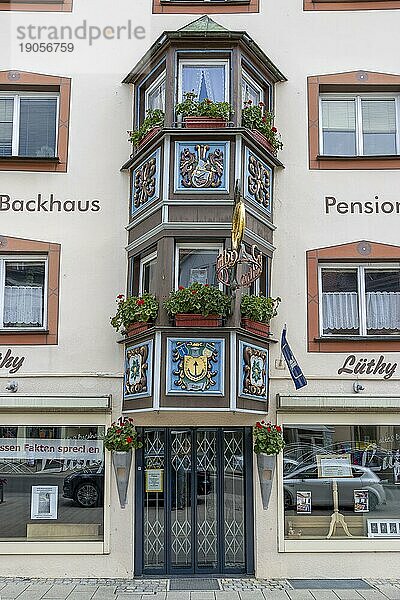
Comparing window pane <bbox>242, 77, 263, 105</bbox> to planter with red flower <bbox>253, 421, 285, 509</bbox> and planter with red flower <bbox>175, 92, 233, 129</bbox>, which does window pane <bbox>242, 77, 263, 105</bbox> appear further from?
planter with red flower <bbox>253, 421, 285, 509</bbox>

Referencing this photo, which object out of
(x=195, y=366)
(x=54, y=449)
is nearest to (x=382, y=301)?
(x=195, y=366)

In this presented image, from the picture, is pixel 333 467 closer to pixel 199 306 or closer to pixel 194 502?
pixel 194 502

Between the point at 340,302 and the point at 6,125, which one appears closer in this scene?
the point at 340,302

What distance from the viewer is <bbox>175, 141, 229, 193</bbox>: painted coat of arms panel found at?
12.2 m

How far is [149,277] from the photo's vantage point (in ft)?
41.6

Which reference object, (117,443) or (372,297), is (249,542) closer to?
(117,443)

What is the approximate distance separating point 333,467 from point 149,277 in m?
4.17

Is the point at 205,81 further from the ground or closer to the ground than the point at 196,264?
further from the ground

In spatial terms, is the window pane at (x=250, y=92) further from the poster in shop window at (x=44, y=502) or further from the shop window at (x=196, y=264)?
the poster in shop window at (x=44, y=502)

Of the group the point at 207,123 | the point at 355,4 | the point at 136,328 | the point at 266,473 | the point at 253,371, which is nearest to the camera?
the point at 253,371

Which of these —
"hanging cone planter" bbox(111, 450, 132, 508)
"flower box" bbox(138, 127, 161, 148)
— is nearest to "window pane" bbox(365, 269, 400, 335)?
"flower box" bbox(138, 127, 161, 148)

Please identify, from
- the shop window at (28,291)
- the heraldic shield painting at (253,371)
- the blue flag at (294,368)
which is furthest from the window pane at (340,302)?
the shop window at (28,291)

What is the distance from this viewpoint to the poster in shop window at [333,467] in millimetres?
12539

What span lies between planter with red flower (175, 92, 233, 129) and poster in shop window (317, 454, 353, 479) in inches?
214
